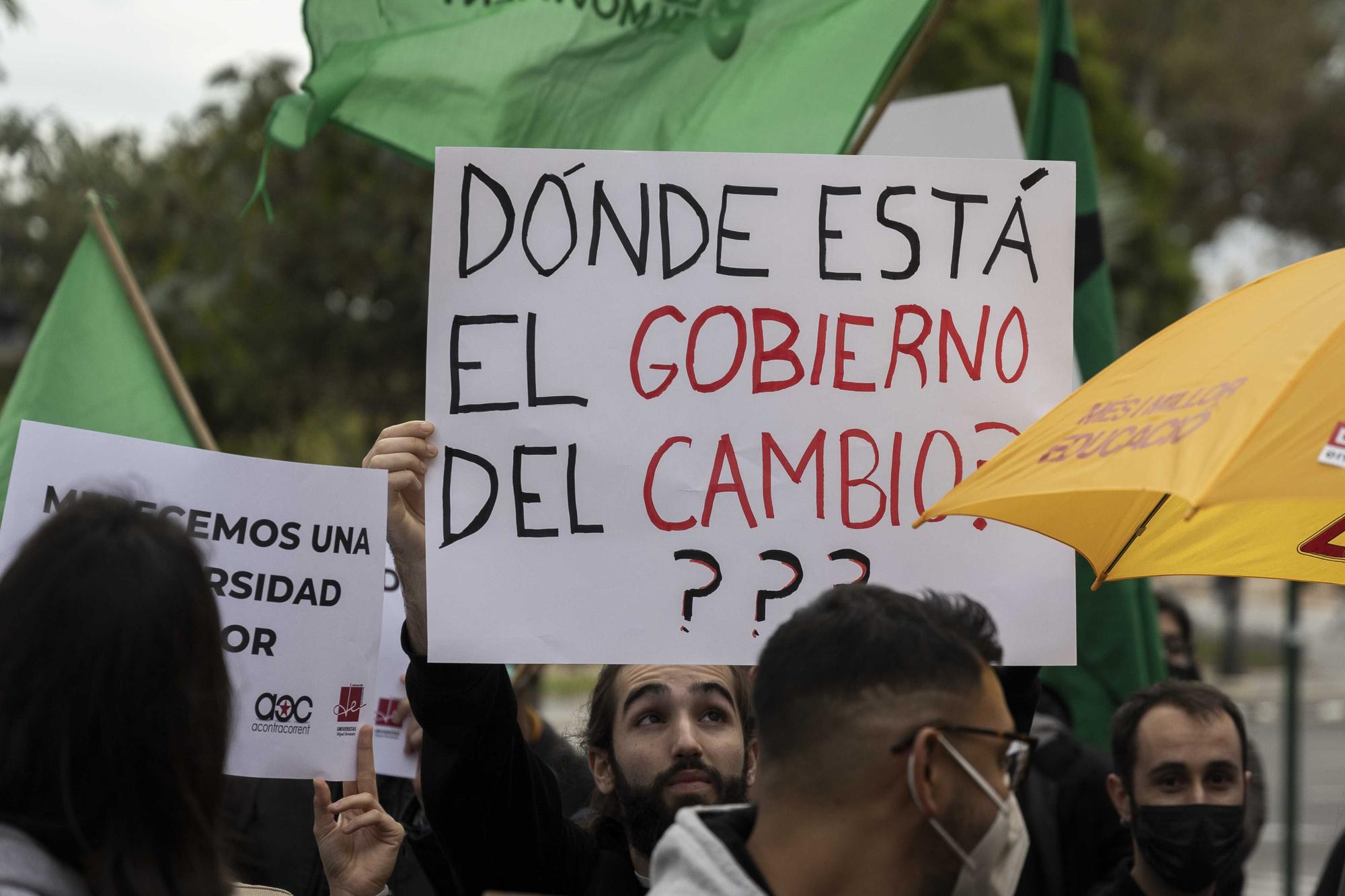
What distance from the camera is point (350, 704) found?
10.2 feet

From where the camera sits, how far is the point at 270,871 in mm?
3584

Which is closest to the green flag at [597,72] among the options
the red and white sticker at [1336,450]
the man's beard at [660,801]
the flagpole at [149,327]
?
the flagpole at [149,327]

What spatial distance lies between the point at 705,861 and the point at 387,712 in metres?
2.11

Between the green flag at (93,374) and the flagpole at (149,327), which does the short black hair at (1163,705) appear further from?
the green flag at (93,374)

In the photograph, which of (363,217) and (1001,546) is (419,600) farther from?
(363,217)

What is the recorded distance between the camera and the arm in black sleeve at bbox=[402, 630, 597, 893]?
2.94 metres

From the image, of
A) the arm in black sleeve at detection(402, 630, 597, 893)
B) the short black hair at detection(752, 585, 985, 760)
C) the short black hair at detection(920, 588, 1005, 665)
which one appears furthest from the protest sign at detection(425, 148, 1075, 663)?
the short black hair at detection(752, 585, 985, 760)

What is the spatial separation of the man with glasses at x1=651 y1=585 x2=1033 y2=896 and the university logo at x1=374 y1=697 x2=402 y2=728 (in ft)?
6.43

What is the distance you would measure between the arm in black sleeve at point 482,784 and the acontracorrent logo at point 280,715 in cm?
26

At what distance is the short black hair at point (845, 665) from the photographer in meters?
2.03

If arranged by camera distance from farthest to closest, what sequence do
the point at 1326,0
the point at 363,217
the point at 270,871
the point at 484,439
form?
the point at 1326,0
the point at 363,217
the point at 270,871
the point at 484,439

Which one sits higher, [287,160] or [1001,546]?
[287,160]

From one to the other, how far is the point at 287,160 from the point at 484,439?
345 inches

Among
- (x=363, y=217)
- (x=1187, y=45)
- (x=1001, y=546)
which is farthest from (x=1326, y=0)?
(x=1001, y=546)
